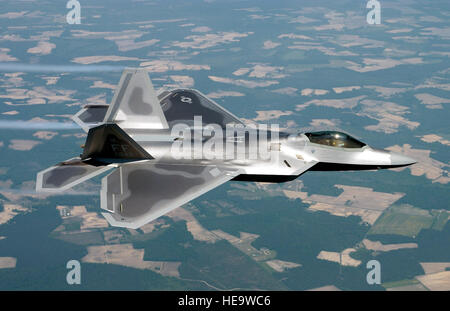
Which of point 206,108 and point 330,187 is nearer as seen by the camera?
point 206,108

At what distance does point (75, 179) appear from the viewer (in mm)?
25547

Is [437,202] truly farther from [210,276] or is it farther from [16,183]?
[16,183]

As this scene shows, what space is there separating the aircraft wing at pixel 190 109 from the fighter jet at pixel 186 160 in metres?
2.94

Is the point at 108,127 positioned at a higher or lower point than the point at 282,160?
higher

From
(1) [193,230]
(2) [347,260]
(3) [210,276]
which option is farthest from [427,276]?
(1) [193,230]

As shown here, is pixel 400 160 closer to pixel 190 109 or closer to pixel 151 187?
pixel 151 187

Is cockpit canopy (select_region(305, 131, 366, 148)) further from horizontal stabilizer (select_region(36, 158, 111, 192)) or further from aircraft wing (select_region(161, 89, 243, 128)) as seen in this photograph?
horizontal stabilizer (select_region(36, 158, 111, 192))

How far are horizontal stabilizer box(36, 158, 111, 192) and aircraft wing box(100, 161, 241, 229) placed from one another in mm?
1109

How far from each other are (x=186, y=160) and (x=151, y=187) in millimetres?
3112

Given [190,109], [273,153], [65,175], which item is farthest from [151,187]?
[190,109]

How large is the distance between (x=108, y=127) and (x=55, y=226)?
80.5 meters

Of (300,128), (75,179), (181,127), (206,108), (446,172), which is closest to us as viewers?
(75,179)

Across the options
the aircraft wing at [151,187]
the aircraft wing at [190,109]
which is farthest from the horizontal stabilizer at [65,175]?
the aircraft wing at [190,109]

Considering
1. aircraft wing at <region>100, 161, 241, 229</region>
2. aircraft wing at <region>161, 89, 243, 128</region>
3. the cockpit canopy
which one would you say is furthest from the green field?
aircraft wing at <region>100, 161, 241, 229</region>
